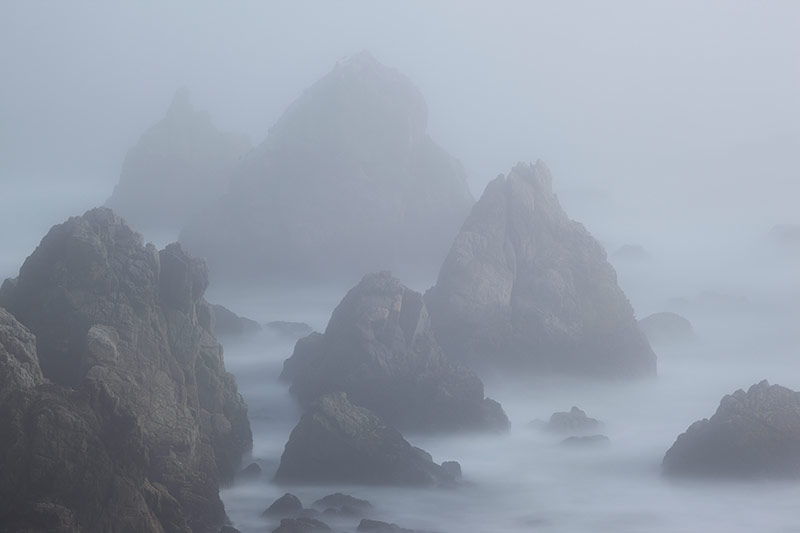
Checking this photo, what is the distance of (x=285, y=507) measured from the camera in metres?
21.2

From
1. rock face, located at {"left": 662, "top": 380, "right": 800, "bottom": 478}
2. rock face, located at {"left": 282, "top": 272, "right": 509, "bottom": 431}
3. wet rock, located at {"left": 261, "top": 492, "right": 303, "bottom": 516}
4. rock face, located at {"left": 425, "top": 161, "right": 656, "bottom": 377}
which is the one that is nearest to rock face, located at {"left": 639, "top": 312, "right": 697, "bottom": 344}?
rock face, located at {"left": 425, "top": 161, "right": 656, "bottom": 377}

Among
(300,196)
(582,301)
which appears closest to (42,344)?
(582,301)

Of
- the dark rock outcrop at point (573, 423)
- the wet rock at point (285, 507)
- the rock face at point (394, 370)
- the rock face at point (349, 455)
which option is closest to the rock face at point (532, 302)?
the rock face at point (394, 370)

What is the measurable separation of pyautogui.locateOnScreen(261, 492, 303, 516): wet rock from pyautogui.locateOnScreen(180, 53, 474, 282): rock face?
90.6ft

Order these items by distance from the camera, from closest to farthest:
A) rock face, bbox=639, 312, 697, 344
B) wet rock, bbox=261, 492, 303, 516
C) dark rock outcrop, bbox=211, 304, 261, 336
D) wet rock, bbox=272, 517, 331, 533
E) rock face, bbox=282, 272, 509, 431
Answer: wet rock, bbox=272, 517, 331, 533, wet rock, bbox=261, 492, 303, 516, rock face, bbox=282, 272, 509, 431, dark rock outcrop, bbox=211, 304, 261, 336, rock face, bbox=639, 312, 697, 344

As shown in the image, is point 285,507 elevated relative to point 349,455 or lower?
lower

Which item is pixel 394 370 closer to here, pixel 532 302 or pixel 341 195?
pixel 532 302

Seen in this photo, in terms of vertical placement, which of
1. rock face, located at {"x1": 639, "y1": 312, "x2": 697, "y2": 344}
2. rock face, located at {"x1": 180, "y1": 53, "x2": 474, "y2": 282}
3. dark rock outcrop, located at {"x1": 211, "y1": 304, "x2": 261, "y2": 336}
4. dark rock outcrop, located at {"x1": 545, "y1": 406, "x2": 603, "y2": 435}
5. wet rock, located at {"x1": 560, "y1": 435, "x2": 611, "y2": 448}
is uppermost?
rock face, located at {"x1": 180, "y1": 53, "x2": 474, "y2": 282}

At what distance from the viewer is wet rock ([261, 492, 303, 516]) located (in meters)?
21.1

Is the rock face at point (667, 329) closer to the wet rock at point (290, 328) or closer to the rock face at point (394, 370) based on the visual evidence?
the wet rock at point (290, 328)

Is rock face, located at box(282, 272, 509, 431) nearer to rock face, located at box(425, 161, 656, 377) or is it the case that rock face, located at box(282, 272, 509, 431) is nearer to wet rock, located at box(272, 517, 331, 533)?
rock face, located at box(425, 161, 656, 377)

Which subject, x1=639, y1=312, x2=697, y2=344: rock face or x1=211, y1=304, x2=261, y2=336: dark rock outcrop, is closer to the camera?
x1=211, y1=304, x2=261, y2=336: dark rock outcrop

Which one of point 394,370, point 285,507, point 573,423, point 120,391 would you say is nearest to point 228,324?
point 394,370

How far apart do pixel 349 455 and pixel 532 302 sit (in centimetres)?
1138
